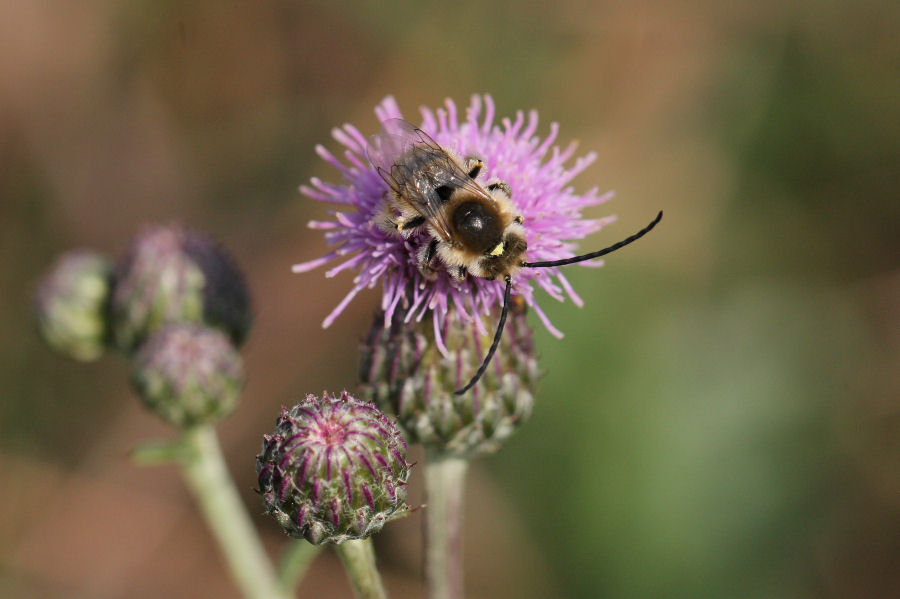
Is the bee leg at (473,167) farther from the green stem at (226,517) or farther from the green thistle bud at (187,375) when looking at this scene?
the green stem at (226,517)

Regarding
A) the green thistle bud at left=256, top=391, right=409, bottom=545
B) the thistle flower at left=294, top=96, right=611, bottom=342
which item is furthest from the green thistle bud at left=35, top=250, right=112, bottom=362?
the green thistle bud at left=256, top=391, right=409, bottom=545

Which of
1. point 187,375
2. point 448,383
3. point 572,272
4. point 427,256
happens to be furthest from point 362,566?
point 572,272

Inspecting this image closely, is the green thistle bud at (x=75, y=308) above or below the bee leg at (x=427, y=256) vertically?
above

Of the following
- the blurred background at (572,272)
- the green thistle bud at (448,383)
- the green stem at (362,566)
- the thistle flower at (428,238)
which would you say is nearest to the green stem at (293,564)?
the green stem at (362,566)

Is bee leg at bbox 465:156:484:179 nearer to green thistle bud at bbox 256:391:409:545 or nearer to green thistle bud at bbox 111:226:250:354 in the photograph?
green thistle bud at bbox 256:391:409:545

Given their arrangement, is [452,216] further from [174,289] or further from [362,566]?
[174,289]

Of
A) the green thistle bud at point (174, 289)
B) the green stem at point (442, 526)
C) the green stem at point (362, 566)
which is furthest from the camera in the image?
the green thistle bud at point (174, 289)

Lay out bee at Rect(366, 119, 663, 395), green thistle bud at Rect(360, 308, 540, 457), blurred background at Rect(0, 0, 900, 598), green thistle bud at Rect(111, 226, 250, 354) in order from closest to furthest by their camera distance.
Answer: bee at Rect(366, 119, 663, 395), green thistle bud at Rect(360, 308, 540, 457), green thistle bud at Rect(111, 226, 250, 354), blurred background at Rect(0, 0, 900, 598)
